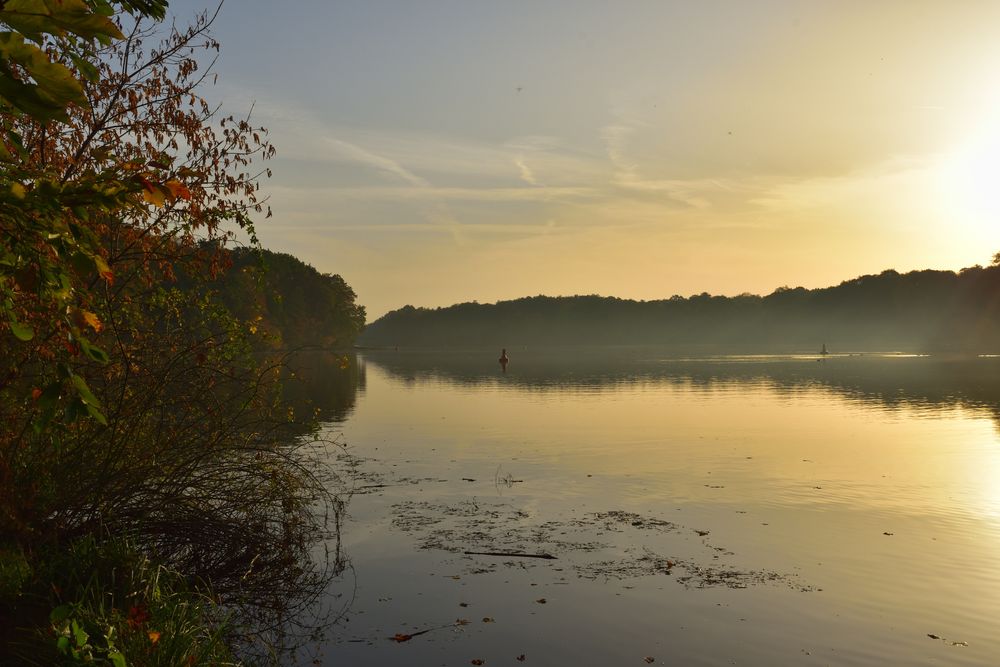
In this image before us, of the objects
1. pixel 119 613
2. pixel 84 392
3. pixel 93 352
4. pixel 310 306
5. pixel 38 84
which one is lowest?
pixel 119 613

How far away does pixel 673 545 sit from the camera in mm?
16422

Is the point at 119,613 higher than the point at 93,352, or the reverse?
the point at 93,352

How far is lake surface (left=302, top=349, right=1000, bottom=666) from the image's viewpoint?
11491 mm

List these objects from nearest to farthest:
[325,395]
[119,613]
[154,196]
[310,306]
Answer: [154,196] → [119,613] → [325,395] → [310,306]

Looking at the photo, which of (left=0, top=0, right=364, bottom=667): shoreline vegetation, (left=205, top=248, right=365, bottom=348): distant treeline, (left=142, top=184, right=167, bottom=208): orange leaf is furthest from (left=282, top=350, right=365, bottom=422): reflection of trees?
(left=205, top=248, right=365, bottom=348): distant treeline

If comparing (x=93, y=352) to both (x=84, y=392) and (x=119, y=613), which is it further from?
(x=119, y=613)

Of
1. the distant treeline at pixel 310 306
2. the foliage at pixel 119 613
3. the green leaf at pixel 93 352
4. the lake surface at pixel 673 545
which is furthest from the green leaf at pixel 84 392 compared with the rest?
the distant treeline at pixel 310 306

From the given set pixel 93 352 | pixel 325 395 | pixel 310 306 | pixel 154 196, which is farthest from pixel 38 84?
pixel 310 306

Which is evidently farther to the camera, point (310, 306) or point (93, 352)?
point (310, 306)

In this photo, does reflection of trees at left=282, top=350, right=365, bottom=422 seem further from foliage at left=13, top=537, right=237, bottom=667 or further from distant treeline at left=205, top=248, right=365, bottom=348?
distant treeline at left=205, top=248, right=365, bottom=348

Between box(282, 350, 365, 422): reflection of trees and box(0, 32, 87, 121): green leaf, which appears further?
box(282, 350, 365, 422): reflection of trees

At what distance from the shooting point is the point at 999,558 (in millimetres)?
15586

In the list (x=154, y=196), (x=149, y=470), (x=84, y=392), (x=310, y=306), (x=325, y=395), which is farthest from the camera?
(x=310, y=306)

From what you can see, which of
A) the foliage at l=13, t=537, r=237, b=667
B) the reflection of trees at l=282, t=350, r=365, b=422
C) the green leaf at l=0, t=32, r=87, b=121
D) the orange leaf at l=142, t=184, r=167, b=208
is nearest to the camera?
the green leaf at l=0, t=32, r=87, b=121
